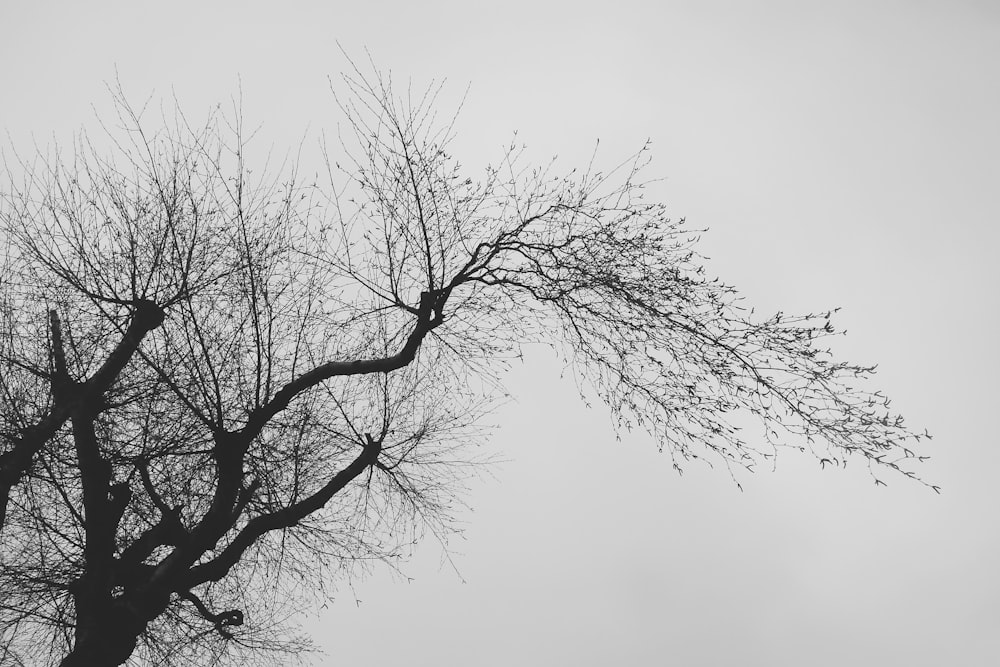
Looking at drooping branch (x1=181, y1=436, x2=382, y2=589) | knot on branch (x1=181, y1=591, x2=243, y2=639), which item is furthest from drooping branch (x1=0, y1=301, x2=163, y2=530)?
knot on branch (x1=181, y1=591, x2=243, y2=639)


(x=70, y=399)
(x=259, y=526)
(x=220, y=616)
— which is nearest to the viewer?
(x=70, y=399)

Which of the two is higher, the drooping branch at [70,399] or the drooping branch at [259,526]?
the drooping branch at [70,399]

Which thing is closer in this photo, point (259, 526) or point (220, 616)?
point (259, 526)

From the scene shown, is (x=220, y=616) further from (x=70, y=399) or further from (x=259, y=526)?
(x=70, y=399)

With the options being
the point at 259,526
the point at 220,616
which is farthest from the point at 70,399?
the point at 220,616

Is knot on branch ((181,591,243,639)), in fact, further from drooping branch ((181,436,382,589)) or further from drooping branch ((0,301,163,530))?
drooping branch ((0,301,163,530))

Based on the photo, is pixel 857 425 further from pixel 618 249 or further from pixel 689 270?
pixel 618 249

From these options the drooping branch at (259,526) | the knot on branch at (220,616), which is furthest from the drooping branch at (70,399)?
the knot on branch at (220,616)

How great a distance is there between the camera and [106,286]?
7625mm

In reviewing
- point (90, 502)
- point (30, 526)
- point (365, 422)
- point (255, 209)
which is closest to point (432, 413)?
point (365, 422)

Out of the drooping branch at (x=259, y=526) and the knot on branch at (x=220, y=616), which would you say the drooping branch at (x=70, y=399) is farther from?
the knot on branch at (x=220, y=616)

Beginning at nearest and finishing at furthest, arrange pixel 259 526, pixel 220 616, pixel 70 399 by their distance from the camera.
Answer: pixel 70 399
pixel 259 526
pixel 220 616

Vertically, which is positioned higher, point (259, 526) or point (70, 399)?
point (70, 399)

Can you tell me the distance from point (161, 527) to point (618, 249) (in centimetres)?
514
